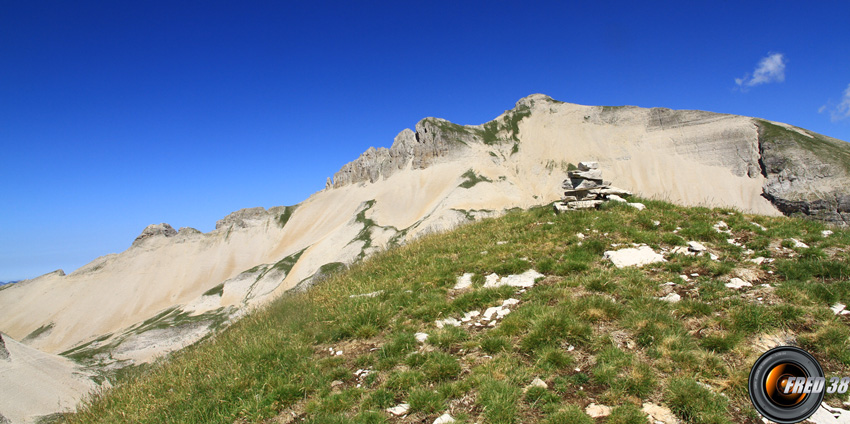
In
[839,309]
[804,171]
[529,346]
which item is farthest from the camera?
[804,171]

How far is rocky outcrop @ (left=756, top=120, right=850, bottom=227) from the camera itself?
267 feet

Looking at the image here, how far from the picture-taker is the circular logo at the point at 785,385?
16.7 feet

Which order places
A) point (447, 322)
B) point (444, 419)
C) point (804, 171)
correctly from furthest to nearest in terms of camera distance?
point (804, 171), point (447, 322), point (444, 419)

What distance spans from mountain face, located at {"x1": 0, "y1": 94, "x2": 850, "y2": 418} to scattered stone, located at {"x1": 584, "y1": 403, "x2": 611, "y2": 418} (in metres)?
74.8

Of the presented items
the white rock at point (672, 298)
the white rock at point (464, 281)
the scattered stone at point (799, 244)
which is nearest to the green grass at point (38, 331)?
the white rock at point (464, 281)

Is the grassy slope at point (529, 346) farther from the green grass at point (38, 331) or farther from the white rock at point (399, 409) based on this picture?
the green grass at point (38, 331)

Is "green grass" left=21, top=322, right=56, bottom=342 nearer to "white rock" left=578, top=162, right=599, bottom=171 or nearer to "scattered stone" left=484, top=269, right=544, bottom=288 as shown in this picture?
"scattered stone" left=484, top=269, right=544, bottom=288

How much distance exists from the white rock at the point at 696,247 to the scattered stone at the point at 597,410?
7707mm

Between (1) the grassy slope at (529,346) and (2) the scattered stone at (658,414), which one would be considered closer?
(2) the scattered stone at (658,414)

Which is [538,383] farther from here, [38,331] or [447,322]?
[38,331]

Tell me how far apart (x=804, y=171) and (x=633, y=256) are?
114 metres

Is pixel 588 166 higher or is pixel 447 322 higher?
pixel 588 166

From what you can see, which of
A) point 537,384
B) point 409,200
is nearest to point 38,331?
point 409,200

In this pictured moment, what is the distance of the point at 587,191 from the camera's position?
A: 54.7 feet
